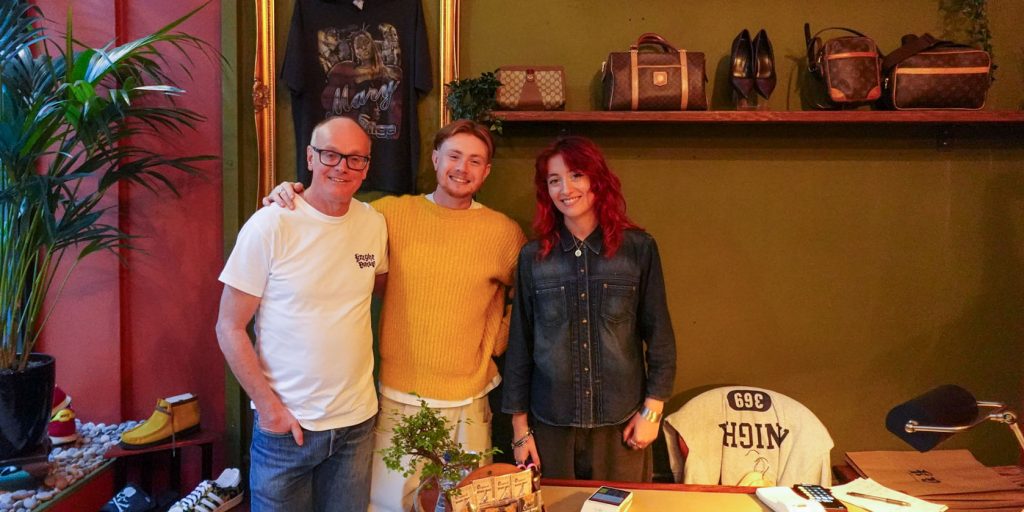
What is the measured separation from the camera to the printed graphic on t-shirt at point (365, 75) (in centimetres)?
264

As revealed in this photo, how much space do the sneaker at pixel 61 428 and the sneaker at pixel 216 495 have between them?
59cm

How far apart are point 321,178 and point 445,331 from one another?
2.17ft

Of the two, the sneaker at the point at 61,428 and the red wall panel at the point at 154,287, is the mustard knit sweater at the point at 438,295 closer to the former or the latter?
the red wall panel at the point at 154,287

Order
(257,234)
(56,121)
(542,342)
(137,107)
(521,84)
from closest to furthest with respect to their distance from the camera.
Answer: (257,234), (542,342), (56,121), (521,84), (137,107)

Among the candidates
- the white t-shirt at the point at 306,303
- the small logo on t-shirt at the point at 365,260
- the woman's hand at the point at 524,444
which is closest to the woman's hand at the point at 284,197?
the white t-shirt at the point at 306,303

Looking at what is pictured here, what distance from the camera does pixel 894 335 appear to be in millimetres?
2688

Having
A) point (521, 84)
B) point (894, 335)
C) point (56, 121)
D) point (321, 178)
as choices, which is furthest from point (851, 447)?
point (56, 121)

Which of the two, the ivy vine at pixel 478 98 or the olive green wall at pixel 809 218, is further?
the olive green wall at pixel 809 218

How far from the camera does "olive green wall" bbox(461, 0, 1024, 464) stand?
8.57 feet

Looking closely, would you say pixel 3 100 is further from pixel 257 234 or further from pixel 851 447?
pixel 851 447

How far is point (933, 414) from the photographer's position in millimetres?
1205

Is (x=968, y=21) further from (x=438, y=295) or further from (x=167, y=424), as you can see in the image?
(x=167, y=424)

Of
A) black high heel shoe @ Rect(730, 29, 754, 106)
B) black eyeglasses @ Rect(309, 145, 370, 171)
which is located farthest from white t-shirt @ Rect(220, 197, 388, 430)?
black high heel shoe @ Rect(730, 29, 754, 106)

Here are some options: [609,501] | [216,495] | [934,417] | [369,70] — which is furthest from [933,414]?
[216,495]
